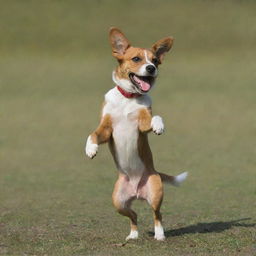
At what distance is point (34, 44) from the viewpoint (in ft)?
139

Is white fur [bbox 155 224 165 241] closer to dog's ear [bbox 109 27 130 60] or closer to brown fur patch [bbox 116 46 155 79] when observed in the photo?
brown fur patch [bbox 116 46 155 79]

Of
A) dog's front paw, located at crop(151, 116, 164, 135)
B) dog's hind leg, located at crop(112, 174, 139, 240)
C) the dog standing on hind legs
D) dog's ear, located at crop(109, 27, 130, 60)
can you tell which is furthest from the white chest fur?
dog's ear, located at crop(109, 27, 130, 60)

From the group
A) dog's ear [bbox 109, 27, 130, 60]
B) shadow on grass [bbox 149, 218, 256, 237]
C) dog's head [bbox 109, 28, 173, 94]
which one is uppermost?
dog's ear [bbox 109, 27, 130, 60]

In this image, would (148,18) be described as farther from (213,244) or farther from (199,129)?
(213,244)

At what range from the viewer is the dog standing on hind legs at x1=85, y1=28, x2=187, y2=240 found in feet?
28.1

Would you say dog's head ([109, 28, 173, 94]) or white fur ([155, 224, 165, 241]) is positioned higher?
dog's head ([109, 28, 173, 94])

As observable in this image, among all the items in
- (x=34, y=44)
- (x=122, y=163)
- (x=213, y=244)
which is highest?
(x=34, y=44)

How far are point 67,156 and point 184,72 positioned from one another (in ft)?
59.5

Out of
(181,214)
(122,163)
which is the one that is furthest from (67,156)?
(122,163)

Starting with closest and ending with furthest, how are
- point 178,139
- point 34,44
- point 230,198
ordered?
point 230,198 → point 178,139 → point 34,44

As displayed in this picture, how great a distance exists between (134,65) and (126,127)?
0.68 metres

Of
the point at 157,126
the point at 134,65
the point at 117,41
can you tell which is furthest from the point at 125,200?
the point at 117,41

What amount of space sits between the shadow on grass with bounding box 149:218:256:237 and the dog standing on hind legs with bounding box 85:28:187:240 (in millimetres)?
643

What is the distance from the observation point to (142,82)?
855cm
